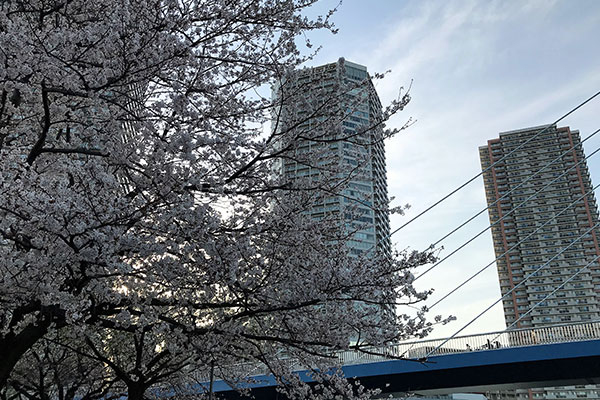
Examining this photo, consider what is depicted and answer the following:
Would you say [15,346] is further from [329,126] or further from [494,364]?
[494,364]

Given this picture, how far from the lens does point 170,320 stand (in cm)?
484

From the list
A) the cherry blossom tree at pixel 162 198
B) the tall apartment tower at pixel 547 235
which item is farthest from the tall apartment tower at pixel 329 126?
the tall apartment tower at pixel 547 235

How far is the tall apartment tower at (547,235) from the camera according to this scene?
88.4 metres

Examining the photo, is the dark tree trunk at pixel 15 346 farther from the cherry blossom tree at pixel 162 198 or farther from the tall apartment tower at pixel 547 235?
the tall apartment tower at pixel 547 235

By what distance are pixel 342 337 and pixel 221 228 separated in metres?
1.90

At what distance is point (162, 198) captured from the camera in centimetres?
386

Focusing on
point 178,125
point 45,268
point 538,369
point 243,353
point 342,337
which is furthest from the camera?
point 538,369

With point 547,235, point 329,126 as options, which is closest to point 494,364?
point 329,126

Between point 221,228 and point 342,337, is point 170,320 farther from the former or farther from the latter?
point 342,337

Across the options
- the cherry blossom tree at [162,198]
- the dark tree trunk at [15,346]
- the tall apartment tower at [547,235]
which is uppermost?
the tall apartment tower at [547,235]

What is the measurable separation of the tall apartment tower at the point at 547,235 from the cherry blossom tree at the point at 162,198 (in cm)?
9088

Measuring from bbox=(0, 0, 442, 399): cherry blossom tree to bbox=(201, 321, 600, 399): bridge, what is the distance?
1160 cm

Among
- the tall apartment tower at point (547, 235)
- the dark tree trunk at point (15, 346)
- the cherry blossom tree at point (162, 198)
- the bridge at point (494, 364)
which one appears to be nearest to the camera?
the cherry blossom tree at point (162, 198)

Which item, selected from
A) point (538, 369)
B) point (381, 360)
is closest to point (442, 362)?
point (381, 360)
